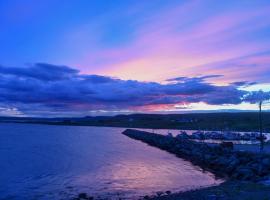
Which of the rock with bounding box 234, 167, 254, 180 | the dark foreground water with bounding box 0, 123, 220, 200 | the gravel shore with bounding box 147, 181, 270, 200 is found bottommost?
the dark foreground water with bounding box 0, 123, 220, 200

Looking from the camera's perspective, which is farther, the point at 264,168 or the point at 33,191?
the point at 264,168

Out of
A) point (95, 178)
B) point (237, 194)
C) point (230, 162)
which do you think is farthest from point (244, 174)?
point (95, 178)

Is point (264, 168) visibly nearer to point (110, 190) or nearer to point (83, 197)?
point (110, 190)

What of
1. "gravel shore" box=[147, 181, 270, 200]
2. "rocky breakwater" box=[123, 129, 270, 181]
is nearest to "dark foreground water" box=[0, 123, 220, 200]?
"rocky breakwater" box=[123, 129, 270, 181]

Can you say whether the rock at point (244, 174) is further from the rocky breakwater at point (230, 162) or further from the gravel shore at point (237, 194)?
the gravel shore at point (237, 194)

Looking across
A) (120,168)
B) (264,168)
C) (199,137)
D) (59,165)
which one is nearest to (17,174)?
(59,165)

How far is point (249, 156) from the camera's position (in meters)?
29.7

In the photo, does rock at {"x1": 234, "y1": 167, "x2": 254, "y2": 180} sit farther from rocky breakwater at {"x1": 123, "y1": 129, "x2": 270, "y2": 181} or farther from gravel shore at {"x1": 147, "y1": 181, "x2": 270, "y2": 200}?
gravel shore at {"x1": 147, "y1": 181, "x2": 270, "y2": 200}

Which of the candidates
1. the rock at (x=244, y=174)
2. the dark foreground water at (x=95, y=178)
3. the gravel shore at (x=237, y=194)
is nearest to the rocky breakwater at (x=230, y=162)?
the rock at (x=244, y=174)

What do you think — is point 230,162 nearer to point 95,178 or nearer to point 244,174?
point 244,174

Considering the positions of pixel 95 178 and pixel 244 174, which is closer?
pixel 244 174

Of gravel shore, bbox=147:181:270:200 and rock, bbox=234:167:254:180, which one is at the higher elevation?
gravel shore, bbox=147:181:270:200

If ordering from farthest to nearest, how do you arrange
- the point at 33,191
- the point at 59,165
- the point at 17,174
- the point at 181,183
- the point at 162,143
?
the point at 162,143
the point at 59,165
the point at 17,174
the point at 181,183
the point at 33,191

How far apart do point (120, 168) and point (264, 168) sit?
11179 millimetres
